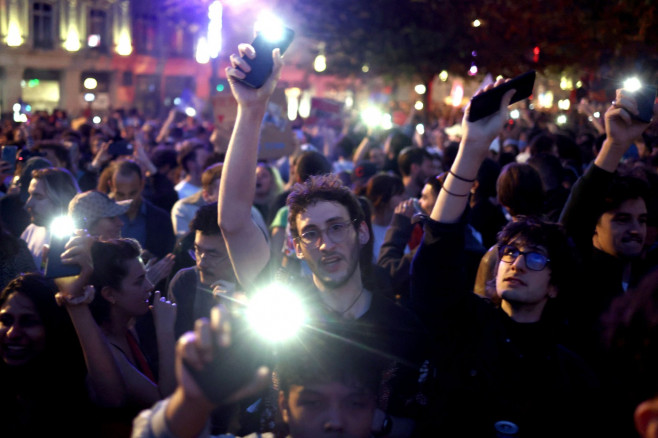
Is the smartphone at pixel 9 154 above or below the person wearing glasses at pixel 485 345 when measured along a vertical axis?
above

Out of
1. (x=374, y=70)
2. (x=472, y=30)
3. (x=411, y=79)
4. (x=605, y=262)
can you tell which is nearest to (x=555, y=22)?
(x=472, y=30)

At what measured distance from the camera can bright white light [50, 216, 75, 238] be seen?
3.64m

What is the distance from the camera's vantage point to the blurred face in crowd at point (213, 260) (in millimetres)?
4328

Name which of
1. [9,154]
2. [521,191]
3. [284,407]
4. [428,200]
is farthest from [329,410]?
[9,154]

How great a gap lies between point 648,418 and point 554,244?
5.29 ft

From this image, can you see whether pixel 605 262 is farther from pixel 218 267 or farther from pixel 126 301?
pixel 126 301

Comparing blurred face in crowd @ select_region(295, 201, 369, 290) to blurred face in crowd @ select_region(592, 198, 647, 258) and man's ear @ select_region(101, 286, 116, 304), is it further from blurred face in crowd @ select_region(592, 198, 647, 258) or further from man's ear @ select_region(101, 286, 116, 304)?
blurred face in crowd @ select_region(592, 198, 647, 258)

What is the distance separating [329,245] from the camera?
3074mm

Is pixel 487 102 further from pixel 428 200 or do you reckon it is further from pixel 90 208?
pixel 90 208

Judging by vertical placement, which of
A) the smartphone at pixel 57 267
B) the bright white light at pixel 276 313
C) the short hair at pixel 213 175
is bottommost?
the bright white light at pixel 276 313

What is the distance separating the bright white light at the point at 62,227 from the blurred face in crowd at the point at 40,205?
132 millimetres

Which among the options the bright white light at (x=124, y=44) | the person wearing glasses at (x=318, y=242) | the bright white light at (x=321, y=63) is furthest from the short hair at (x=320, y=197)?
the bright white light at (x=124, y=44)

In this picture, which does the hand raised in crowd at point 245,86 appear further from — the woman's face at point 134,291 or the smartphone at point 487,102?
the woman's face at point 134,291

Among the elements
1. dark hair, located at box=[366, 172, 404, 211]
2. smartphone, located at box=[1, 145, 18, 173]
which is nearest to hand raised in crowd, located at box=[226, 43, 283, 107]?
dark hair, located at box=[366, 172, 404, 211]
